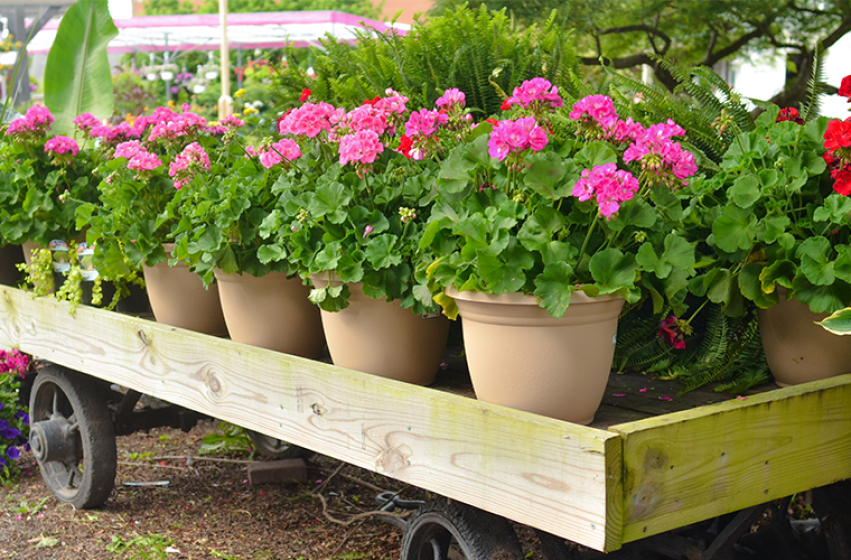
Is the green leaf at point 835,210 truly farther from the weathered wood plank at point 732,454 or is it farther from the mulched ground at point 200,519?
the mulched ground at point 200,519

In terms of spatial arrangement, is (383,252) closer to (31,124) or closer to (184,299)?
(184,299)

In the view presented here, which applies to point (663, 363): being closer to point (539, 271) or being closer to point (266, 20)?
point (539, 271)

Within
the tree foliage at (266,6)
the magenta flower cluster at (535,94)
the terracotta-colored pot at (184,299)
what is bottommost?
the tree foliage at (266,6)

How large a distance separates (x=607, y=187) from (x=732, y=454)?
47cm

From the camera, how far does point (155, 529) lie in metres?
2.64

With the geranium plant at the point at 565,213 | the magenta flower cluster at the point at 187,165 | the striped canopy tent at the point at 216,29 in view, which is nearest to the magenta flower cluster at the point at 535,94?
the geranium plant at the point at 565,213

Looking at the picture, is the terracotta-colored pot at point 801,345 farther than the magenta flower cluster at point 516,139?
Yes

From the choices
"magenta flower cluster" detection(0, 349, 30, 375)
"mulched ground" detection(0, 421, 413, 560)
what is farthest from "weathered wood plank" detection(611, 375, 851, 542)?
"magenta flower cluster" detection(0, 349, 30, 375)

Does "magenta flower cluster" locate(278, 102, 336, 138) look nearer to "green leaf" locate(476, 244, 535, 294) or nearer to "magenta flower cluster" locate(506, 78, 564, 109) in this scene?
"magenta flower cluster" locate(506, 78, 564, 109)

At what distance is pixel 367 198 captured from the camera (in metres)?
1.63

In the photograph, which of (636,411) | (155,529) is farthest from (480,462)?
(155,529)

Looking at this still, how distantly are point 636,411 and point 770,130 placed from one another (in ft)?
2.04

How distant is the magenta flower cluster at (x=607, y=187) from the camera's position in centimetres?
120

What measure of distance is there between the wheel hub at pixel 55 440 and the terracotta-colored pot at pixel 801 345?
2.25 metres
